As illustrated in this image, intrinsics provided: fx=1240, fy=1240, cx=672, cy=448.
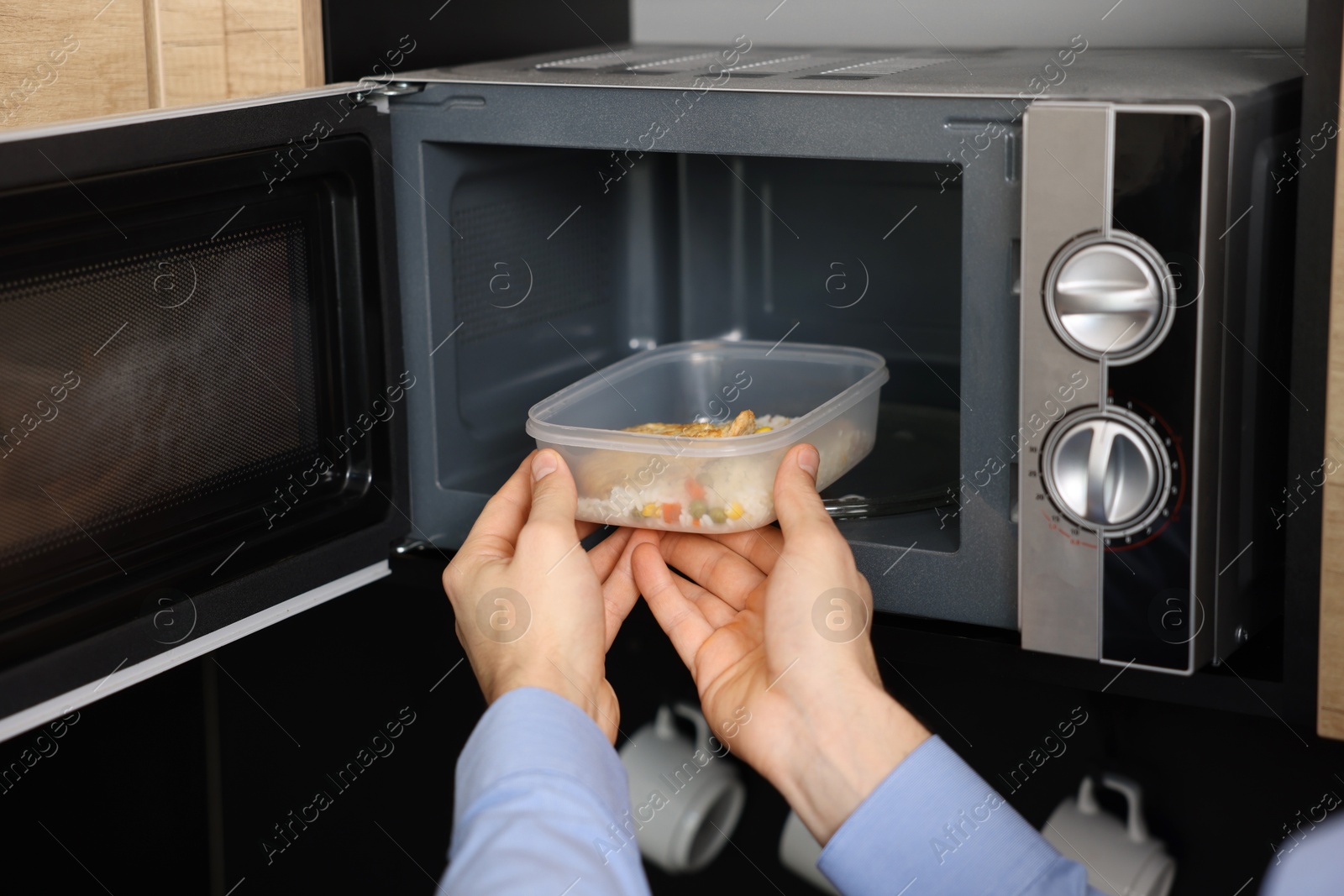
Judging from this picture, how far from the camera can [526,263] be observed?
3.78 feet

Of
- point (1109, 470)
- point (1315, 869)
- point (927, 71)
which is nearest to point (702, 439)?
point (1109, 470)

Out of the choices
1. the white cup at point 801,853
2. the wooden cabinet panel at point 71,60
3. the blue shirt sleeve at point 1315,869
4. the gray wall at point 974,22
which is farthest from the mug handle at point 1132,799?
the wooden cabinet panel at point 71,60

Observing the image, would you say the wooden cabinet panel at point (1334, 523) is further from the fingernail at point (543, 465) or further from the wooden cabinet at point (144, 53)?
the wooden cabinet at point (144, 53)

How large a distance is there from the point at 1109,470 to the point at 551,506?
36cm

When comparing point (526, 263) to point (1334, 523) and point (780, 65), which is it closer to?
point (780, 65)

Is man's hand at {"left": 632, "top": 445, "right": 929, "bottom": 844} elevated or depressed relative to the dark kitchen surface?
elevated

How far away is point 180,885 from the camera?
126 cm

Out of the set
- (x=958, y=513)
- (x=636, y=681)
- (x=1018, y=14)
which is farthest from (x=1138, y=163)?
(x=636, y=681)

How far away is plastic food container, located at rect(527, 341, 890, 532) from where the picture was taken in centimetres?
87

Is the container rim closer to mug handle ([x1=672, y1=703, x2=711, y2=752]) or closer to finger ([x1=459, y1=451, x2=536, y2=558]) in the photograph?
finger ([x1=459, y1=451, x2=536, y2=558])

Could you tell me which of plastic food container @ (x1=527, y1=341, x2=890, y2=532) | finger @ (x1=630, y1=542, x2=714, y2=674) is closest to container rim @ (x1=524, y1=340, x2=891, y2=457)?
plastic food container @ (x1=527, y1=341, x2=890, y2=532)

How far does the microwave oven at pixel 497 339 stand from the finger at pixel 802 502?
0.26ft

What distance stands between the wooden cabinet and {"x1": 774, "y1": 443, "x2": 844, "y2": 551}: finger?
1.65 ft

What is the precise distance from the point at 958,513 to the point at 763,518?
0.16 m
